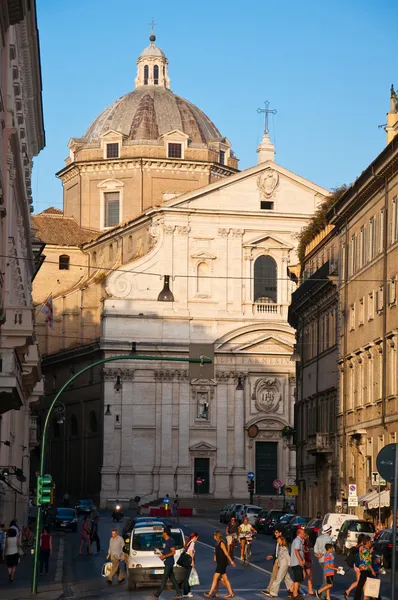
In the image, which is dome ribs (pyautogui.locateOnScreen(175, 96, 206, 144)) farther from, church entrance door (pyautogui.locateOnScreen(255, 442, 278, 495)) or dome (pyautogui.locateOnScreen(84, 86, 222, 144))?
church entrance door (pyautogui.locateOnScreen(255, 442, 278, 495))

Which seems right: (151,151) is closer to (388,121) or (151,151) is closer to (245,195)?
(245,195)

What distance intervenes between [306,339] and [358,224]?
13.3 m

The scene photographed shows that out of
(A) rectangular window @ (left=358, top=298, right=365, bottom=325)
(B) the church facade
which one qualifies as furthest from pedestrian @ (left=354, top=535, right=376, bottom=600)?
(B) the church facade

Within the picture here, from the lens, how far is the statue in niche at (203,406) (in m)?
103

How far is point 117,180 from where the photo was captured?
117 meters

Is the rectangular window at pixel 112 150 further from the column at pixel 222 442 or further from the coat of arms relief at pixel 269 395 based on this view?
the coat of arms relief at pixel 269 395

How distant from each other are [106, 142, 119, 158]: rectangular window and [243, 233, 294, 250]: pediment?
19.0 m

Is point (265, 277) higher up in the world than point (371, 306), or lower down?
higher up

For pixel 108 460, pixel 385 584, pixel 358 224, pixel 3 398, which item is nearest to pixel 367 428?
pixel 358 224

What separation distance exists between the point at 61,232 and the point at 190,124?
43.4 feet

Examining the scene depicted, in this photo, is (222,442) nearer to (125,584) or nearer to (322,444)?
(322,444)

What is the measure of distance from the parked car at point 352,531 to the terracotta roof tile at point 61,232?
235 feet

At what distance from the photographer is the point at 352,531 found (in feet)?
152

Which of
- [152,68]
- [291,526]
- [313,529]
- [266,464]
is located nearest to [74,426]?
[266,464]
